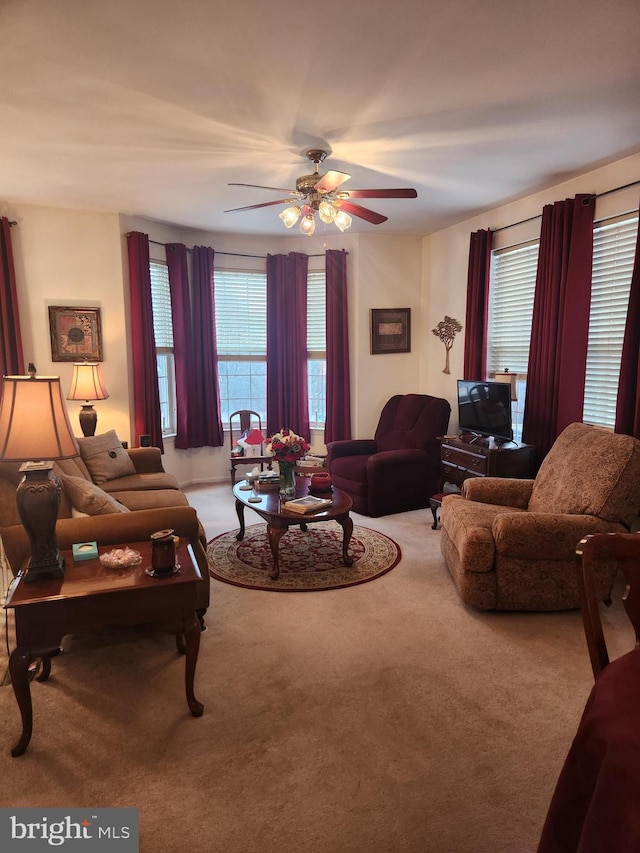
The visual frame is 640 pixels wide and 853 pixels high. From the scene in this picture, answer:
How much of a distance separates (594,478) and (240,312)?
430 cm

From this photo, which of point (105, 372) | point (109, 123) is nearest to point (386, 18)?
point (109, 123)

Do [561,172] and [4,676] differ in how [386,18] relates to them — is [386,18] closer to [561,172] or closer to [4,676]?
[561,172]

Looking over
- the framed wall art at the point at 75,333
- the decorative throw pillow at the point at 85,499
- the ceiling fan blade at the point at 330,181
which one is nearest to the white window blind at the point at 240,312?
the framed wall art at the point at 75,333

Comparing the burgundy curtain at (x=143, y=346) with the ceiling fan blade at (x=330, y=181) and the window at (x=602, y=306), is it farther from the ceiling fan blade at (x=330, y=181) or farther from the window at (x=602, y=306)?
the window at (x=602, y=306)

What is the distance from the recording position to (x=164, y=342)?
5.57 m

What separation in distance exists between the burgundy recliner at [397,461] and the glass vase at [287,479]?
3.47ft

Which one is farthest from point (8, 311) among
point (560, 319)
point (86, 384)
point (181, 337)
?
point (560, 319)

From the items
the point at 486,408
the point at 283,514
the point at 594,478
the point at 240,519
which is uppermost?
the point at 486,408

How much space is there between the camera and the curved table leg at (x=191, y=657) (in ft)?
6.92

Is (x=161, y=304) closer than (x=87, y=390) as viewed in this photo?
No

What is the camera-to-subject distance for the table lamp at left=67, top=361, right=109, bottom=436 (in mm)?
4613

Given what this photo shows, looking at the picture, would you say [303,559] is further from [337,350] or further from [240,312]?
[240,312]

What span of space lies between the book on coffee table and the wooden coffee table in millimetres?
27

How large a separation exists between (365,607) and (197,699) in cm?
117
